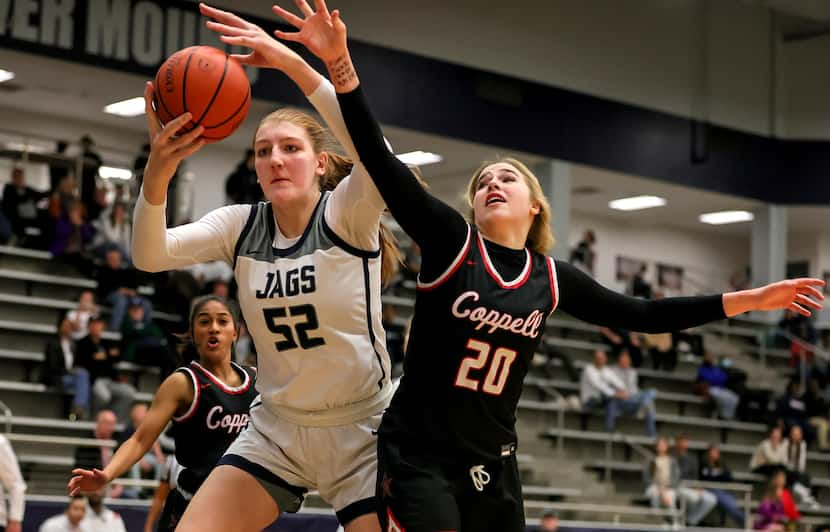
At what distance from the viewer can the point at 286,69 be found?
399cm

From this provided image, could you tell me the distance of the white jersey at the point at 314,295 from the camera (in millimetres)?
4266

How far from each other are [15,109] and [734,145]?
11.8 metres

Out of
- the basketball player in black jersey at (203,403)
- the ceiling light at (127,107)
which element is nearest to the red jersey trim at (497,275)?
the basketball player in black jersey at (203,403)

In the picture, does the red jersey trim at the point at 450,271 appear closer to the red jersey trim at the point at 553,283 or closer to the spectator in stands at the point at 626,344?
the red jersey trim at the point at 553,283

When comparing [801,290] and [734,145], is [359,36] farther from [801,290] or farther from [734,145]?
[801,290]

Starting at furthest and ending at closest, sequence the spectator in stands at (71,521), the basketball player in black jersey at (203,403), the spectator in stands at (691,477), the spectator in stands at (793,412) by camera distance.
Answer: the spectator in stands at (793,412) < the spectator in stands at (691,477) < the spectator in stands at (71,521) < the basketball player in black jersey at (203,403)

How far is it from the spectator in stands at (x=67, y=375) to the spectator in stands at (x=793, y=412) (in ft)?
36.4

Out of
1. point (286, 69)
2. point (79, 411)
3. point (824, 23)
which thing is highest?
point (824, 23)

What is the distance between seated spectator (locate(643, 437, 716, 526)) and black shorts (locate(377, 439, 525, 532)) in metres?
12.8

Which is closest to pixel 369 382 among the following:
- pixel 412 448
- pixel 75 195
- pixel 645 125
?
pixel 412 448

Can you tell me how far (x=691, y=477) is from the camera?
17781mm

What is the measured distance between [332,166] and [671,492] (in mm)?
12920

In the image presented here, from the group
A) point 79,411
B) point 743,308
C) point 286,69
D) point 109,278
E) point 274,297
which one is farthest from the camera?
point 109,278

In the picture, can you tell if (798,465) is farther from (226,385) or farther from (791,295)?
(791,295)
